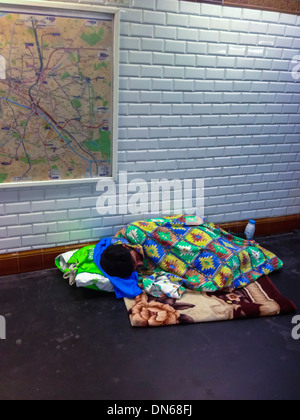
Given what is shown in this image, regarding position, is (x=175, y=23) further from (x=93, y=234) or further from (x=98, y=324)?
(x=98, y=324)

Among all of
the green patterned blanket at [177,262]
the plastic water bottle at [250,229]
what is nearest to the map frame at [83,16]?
the green patterned blanket at [177,262]

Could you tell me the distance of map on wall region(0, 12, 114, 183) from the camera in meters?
2.16

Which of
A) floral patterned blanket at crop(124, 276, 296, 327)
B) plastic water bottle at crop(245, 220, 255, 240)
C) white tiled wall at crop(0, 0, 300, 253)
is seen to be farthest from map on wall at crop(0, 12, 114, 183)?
plastic water bottle at crop(245, 220, 255, 240)

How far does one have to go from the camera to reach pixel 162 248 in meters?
2.54

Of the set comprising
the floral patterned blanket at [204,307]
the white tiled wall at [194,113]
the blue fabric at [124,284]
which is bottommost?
the floral patterned blanket at [204,307]

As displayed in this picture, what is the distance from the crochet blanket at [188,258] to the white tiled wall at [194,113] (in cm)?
36

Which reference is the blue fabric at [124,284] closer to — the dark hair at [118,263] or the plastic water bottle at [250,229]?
the dark hair at [118,263]

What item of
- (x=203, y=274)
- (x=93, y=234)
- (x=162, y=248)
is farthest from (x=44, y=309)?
(x=203, y=274)

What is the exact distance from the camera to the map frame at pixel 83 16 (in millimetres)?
2068

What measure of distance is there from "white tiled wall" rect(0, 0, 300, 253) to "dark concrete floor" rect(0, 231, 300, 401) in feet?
1.94

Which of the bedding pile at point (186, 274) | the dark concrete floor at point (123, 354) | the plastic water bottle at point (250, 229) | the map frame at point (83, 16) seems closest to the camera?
the dark concrete floor at point (123, 354)

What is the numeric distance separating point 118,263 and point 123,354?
618 mm

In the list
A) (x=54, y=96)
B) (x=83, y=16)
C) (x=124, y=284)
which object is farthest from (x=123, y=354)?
(x=83, y=16)

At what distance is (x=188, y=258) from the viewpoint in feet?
8.23
